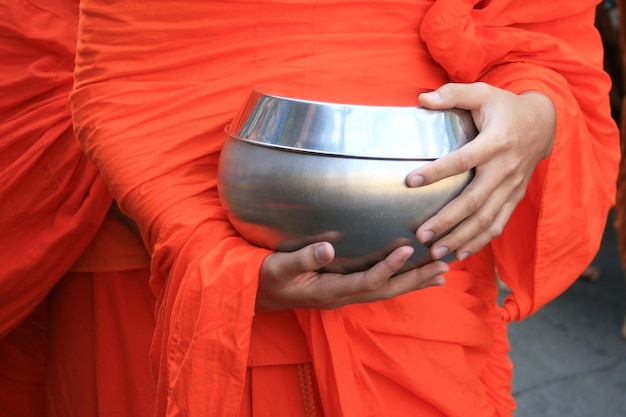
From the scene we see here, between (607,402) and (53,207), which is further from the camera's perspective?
(607,402)

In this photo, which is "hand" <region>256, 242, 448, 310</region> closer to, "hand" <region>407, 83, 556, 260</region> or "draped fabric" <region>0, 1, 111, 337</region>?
"hand" <region>407, 83, 556, 260</region>

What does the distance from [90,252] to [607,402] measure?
2017 mm

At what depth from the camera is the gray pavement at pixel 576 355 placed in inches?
120

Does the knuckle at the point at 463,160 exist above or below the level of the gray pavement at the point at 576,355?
above

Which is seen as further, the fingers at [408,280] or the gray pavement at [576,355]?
the gray pavement at [576,355]

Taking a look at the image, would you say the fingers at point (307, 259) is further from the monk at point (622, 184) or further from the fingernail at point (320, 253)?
the monk at point (622, 184)

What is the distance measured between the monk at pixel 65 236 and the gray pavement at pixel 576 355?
5.59 feet

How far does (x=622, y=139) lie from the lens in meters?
3.19

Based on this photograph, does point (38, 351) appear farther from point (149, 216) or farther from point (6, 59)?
point (149, 216)

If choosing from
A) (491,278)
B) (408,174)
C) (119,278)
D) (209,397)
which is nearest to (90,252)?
(119,278)

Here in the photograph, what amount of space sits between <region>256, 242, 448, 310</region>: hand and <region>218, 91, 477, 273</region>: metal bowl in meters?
0.01

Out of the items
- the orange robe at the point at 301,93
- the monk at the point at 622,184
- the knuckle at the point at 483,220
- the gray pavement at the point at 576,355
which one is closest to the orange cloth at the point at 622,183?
the monk at the point at 622,184

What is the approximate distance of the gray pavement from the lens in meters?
3.06

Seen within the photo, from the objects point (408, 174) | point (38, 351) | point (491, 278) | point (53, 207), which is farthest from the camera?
point (38, 351)
